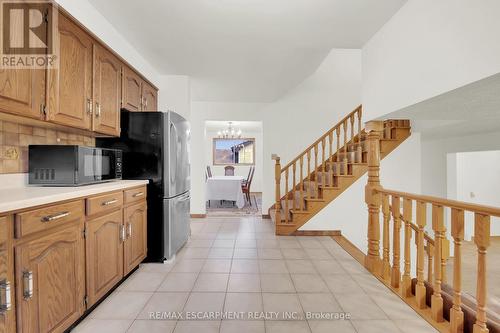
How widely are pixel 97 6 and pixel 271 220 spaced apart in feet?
13.3

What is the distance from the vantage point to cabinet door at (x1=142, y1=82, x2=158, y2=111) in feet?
10.5

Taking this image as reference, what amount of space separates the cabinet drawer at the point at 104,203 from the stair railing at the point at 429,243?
92.1 inches

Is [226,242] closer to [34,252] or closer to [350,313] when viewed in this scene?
[350,313]

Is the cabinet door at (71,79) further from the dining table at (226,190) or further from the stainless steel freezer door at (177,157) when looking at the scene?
the dining table at (226,190)

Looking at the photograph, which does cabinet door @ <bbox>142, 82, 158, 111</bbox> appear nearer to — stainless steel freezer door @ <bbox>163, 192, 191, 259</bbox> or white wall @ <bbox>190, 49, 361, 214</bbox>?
stainless steel freezer door @ <bbox>163, 192, 191, 259</bbox>

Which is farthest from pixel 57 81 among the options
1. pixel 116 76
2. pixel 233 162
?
pixel 233 162

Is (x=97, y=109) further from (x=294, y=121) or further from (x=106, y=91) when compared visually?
(x=294, y=121)

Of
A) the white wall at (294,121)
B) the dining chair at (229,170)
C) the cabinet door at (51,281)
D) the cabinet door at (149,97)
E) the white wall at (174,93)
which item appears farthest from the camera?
the dining chair at (229,170)

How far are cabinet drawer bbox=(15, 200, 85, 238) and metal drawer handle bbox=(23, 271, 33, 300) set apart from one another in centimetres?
20

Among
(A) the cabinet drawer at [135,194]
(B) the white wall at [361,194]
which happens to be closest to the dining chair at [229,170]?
(B) the white wall at [361,194]

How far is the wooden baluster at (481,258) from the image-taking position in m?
1.36

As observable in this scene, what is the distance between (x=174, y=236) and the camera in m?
2.88

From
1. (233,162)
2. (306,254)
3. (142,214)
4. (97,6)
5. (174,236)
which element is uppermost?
(97,6)

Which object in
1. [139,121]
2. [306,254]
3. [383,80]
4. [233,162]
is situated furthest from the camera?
[233,162]
